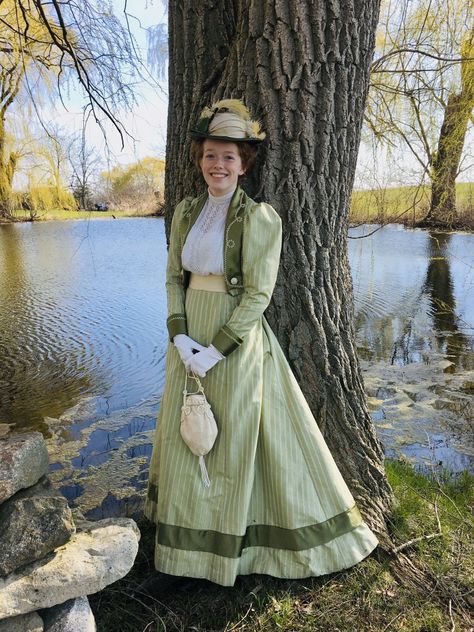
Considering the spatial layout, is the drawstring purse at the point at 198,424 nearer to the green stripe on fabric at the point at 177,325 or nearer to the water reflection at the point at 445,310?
the green stripe on fabric at the point at 177,325

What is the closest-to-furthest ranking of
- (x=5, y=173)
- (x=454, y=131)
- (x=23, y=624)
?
(x=23, y=624), (x=454, y=131), (x=5, y=173)

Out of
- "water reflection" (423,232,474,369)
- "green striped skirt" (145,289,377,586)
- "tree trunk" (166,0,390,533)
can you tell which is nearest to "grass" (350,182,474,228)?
"water reflection" (423,232,474,369)

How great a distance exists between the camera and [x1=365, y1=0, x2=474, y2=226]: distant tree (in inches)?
176

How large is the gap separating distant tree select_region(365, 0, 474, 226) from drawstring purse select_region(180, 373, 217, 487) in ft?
10.1

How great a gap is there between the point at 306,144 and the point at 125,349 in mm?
3973

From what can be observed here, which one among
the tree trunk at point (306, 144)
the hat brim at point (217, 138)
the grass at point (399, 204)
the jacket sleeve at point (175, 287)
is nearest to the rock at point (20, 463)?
the jacket sleeve at point (175, 287)

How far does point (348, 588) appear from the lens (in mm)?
1837

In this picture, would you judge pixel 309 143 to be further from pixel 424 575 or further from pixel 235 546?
pixel 424 575

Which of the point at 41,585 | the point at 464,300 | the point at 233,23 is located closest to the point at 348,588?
the point at 41,585

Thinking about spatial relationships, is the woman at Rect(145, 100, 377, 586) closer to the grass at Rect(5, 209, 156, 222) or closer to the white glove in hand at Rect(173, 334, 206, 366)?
the white glove in hand at Rect(173, 334, 206, 366)

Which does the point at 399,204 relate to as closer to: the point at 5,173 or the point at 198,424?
the point at 198,424

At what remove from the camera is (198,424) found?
1.74m

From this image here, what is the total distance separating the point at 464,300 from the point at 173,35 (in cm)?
656

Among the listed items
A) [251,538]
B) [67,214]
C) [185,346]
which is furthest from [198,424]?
[67,214]
